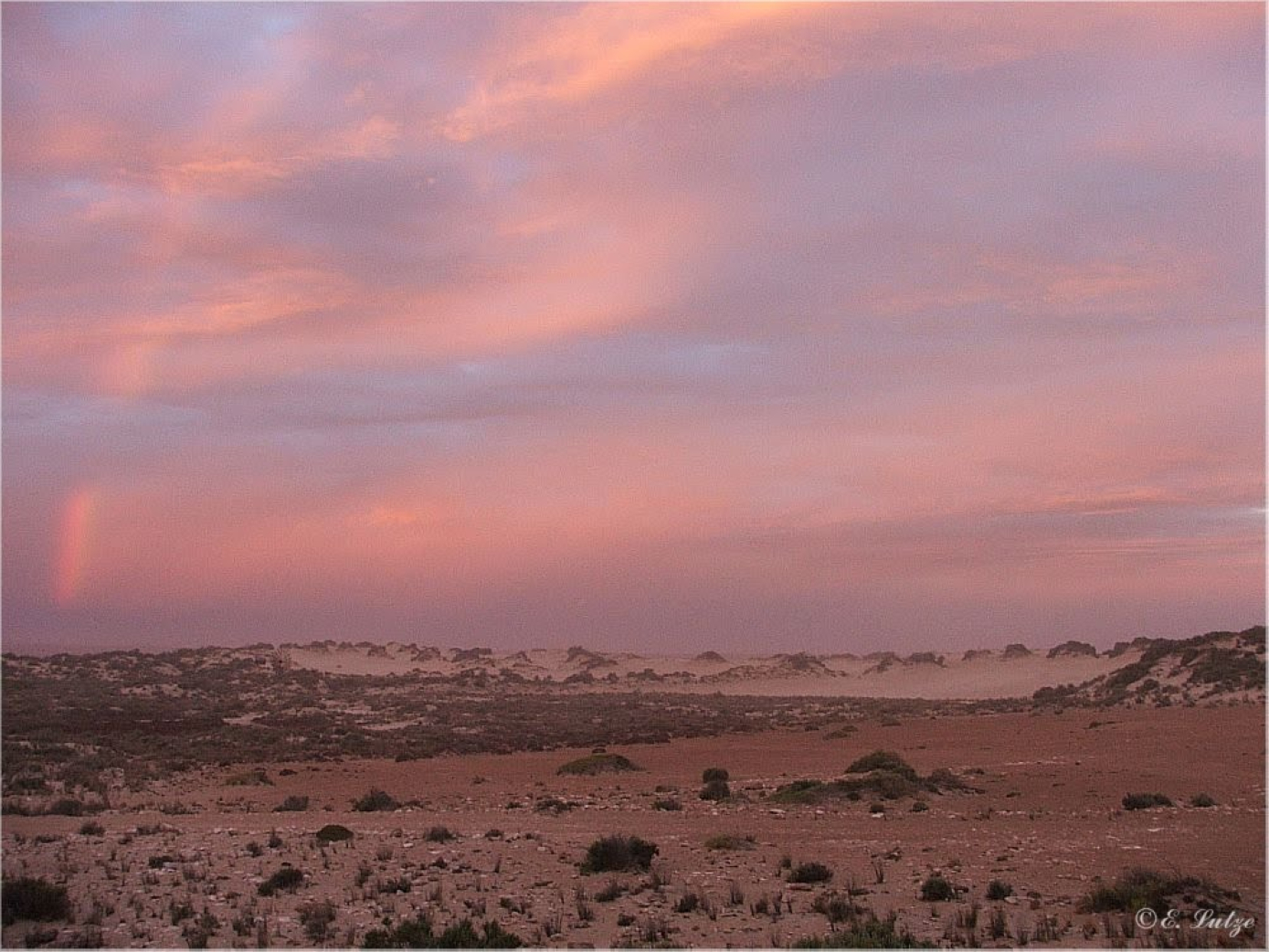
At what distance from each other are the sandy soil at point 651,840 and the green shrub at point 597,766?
1.06 meters

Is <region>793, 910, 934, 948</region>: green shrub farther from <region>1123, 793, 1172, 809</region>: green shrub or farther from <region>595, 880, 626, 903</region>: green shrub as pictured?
<region>1123, 793, 1172, 809</region>: green shrub

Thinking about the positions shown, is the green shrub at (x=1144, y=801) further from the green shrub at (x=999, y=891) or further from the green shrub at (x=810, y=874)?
the green shrub at (x=810, y=874)

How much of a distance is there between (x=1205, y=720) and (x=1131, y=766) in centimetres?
1588

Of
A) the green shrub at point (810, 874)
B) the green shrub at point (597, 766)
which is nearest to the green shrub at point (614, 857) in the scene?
the green shrub at point (810, 874)

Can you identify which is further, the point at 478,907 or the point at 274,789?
the point at 274,789

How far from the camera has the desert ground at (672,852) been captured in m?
12.0

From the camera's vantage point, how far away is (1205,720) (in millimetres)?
42312

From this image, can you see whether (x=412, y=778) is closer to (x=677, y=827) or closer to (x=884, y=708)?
(x=677, y=827)

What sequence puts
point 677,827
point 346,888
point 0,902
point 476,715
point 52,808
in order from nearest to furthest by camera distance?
point 0,902, point 346,888, point 677,827, point 52,808, point 476,715

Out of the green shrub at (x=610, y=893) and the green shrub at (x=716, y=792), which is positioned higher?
the green shrub at (x=610, y=893)

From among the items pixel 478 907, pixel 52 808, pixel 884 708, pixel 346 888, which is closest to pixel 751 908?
pixel 478 907

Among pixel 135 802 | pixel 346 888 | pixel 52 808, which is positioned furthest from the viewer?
pixel 135 802

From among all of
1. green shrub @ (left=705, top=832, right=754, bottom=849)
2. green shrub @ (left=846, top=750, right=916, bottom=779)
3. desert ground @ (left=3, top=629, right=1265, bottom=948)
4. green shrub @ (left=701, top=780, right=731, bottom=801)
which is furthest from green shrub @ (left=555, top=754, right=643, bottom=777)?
green shrub @ (left=705, top=832, right=754, bottom=849)

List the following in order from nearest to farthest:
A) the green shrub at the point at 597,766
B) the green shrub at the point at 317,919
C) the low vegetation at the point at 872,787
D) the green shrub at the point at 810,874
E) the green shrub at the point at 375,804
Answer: the green shrub at the point at 317,919 < the green shrub at the point at 810,874 < the green shrub at the point at 375,804 < the low vegetation at the point at 872,787 < the green shrub at the point at 597,766
